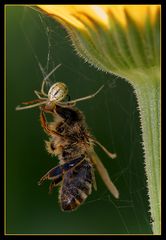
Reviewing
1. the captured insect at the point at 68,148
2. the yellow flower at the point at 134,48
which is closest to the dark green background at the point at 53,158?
the captured insect at the point at 68,148

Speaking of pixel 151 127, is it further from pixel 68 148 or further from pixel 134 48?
Result: pixel 68 148

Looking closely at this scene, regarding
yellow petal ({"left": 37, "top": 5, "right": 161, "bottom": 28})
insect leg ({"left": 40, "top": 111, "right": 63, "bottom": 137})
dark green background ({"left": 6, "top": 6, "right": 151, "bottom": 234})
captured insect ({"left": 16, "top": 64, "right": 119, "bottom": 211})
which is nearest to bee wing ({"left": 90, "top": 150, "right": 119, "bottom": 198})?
captured insect ({"left": 16, "top": 64, "right": 119, "bottom": 211})

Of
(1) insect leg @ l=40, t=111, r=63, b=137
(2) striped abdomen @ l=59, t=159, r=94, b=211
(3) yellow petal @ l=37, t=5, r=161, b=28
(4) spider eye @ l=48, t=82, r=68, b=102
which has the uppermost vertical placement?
(3) yellow petal @ l=37, t=5, r=161, b=28

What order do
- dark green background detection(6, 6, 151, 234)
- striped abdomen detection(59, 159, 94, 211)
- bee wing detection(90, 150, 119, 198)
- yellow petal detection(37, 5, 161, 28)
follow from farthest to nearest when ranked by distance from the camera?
dark green background detection(6, 6, 151, 234)
striped abdomen detection(59, 159, 94, 211)
bee wing detection(90, 150, 119, 198)
yellow petal detection(37, 5, 161, 28)

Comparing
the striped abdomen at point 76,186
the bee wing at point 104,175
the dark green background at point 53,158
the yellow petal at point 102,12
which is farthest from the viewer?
the dark green background at point 53,158

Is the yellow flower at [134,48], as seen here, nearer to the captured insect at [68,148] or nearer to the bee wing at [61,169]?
the captured insect at [68,148]

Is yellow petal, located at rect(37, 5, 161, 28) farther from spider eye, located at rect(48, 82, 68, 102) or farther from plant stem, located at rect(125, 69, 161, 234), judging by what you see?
spider eye, located at rect(48, 82, 68, 102)

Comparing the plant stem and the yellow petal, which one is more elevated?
the yellow petal
